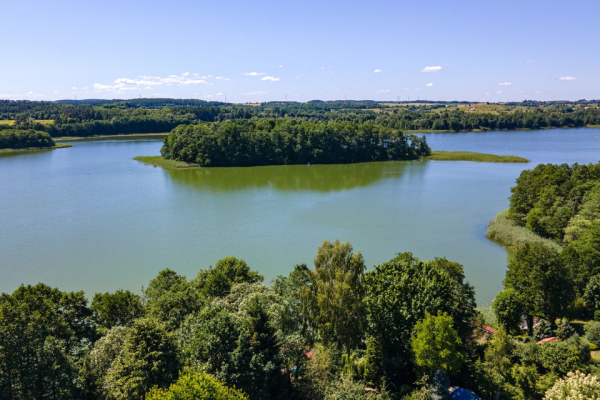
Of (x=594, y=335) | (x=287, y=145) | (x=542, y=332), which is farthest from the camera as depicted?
(x=287, y=145)

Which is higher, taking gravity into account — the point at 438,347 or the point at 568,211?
the point at 568,211

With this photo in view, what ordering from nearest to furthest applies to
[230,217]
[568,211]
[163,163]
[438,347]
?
1. [438,347]
2. [568,211]
3. [230,217]
4. [163,163]

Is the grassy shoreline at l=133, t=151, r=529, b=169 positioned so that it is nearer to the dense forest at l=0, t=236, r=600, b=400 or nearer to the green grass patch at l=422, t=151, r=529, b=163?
the green grass patch at l=422, t=151, r=529, b=163

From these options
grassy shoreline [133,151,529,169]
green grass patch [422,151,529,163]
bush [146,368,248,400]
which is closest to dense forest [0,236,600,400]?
bush [146,368,248,400]

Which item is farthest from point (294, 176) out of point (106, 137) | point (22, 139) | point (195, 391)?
point (106, 137)

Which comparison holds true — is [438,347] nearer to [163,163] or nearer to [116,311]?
[116,311]

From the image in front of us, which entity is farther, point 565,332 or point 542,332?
point 542,332
